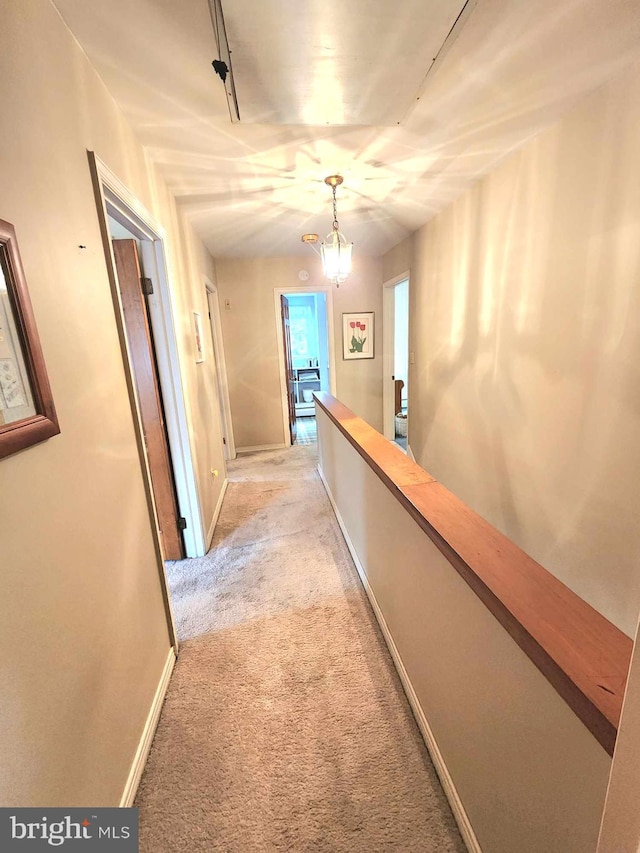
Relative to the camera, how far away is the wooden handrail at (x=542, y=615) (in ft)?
1.73

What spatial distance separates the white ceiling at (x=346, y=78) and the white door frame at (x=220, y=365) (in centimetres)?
176

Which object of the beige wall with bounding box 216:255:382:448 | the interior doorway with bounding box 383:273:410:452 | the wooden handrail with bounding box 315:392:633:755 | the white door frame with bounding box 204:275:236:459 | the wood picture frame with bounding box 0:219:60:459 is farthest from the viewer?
the interior doorway with bounding box 383:273:410:452

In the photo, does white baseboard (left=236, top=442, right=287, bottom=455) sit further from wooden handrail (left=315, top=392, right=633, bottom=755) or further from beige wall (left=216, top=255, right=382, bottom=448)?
wooden handrail (left=315, top=392, right=633, bottom=755)

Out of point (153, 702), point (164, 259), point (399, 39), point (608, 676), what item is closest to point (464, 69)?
point (399, 39)

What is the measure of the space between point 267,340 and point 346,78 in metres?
3.23

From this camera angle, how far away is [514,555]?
86 centimetres

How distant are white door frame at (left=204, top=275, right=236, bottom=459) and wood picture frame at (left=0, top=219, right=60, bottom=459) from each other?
10.1ft

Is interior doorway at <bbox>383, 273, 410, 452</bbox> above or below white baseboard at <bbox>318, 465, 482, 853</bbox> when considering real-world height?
above

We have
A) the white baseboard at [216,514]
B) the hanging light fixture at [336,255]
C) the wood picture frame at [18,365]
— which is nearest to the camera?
the wood picture frame at [18,365]

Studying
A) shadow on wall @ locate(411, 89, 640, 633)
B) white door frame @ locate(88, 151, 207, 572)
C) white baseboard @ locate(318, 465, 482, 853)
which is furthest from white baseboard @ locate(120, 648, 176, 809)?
shadow on wall @ locate(411, 89, 640, 633)

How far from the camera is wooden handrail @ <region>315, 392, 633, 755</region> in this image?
528 millimetres

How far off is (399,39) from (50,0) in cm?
101

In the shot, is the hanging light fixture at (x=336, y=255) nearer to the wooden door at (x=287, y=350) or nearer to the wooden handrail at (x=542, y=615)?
the wooden handrail at (x=542, y=615)

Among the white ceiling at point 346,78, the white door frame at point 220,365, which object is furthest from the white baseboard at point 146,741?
the white door frame at point 220,365
